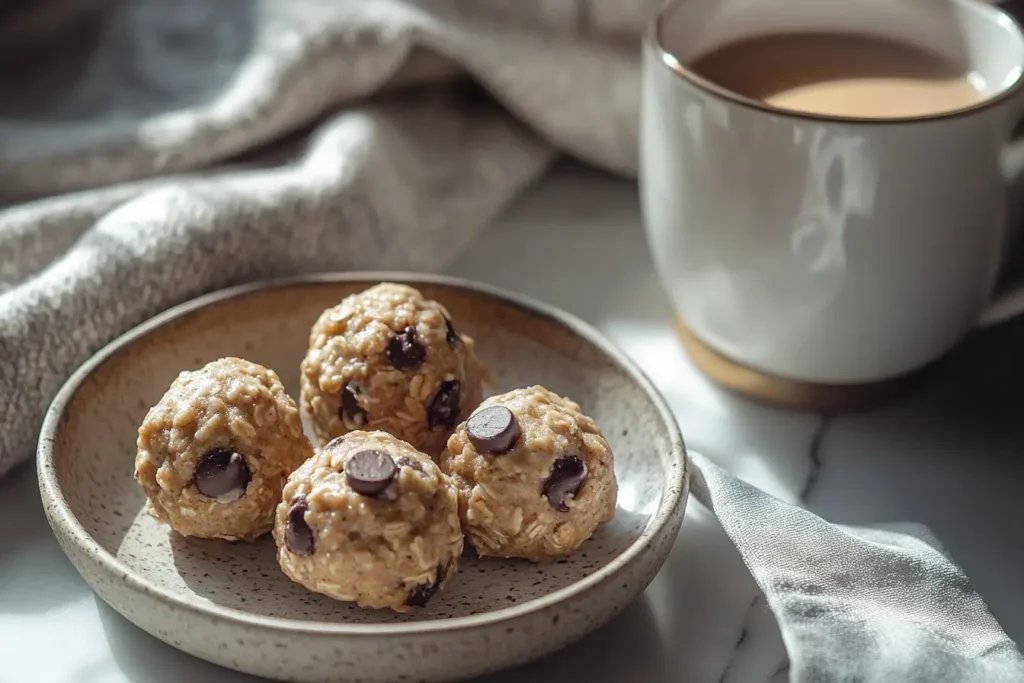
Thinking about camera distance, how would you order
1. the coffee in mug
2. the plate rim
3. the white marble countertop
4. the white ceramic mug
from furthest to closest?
the coffee in mug, the white ceramic mug, the white marble countertop, the plate rim

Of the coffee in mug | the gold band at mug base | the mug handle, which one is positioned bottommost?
the gold band at mug base

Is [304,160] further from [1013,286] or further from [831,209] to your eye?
[1013,286]

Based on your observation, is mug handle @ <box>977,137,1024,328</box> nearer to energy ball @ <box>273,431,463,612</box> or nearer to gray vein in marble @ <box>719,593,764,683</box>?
gray vein in marble @ <box>719,593,764,683</box>

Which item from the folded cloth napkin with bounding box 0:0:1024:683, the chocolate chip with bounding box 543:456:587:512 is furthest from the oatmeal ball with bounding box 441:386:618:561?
the folded cloth napkin with bounding box 0:0:1024:683

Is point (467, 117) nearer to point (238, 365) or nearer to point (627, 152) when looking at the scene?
point (627, 152)

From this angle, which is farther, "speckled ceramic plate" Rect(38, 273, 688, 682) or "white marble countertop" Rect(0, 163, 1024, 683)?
"white marble countertop" Rect(0, 163, 1024, 683)

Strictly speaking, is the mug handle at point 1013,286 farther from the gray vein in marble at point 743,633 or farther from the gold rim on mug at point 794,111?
the gray vein in marble at point 743,633

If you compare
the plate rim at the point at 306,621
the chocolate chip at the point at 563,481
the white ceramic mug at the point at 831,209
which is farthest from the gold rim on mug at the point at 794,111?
the chocolate chip at the point at 563,481
